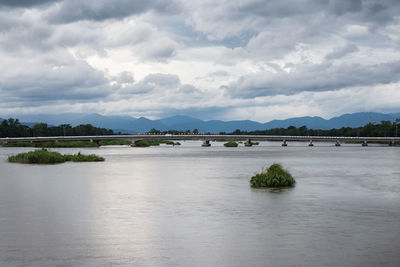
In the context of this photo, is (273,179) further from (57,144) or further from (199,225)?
(57,144)

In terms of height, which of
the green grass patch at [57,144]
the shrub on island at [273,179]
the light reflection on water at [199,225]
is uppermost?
the green grass patch at [57,144]

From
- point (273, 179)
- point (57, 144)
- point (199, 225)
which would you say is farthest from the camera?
point (57, 144)

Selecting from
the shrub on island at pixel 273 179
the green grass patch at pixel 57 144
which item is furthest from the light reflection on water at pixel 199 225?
the green grass patch at pixel 57 144

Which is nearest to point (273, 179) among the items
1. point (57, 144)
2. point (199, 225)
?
point (199, 225)

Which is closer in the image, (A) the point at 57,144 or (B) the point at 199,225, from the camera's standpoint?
(B) the point at 199,225

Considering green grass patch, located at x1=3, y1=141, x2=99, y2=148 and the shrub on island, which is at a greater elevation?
green grass patch, located at x1=3, y1=141, x2=99, y2=148

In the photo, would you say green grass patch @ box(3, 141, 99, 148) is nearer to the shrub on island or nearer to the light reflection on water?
the light reflection on water

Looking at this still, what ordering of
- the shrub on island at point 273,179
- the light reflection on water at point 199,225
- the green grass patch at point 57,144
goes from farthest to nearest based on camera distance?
1. the green grass patch at point 57,144
2. the shrub on island at point 273,179
3. the light reflection on water at point 199,225

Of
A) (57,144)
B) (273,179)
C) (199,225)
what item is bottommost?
(199,225)

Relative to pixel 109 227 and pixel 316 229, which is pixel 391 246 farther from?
pixel 109 227

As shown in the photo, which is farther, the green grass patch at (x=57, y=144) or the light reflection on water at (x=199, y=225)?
the green grass patch at (x=57, y=144)

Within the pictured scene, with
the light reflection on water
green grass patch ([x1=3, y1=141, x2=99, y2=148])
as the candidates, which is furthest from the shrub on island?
green grass patch ([x1=3, y1=141, x2=99, y2=148])

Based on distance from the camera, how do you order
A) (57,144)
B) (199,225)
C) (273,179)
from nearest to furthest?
(199,225) → (273,179) → (57,144)

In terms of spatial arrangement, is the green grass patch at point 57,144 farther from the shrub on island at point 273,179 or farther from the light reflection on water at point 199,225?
the shrub on island at point 273,179
